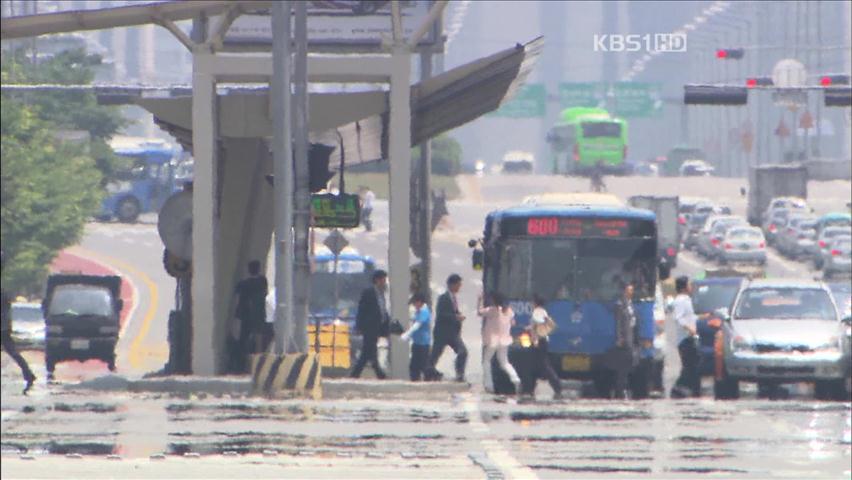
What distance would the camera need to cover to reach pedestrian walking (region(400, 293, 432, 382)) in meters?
29.3

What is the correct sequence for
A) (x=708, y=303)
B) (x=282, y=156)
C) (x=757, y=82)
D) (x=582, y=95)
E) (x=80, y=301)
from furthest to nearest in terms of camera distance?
(x=582, y=95)
(x=757, y=82)
(x=80, y=301)
(x=708, y=303)
(x=282, y=156)

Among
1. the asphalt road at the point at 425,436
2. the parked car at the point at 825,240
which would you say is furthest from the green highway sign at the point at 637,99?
the asphalt road at the point at 425,436

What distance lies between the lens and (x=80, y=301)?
45531mm

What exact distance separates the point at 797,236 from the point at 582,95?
43.1m

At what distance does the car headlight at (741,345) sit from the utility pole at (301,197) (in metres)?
5.71

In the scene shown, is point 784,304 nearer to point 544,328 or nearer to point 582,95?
point 544,328

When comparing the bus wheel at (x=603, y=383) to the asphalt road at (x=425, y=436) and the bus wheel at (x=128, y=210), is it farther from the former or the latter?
the bus wheel at (x=128, y=210)

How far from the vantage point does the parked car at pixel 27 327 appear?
164ft

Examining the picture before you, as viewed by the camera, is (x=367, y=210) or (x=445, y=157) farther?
(x=445, y=157)

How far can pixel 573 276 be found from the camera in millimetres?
30188

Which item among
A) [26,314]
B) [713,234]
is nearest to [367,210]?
[713,234]

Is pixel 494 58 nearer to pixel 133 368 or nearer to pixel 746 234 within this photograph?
pixel 133 368

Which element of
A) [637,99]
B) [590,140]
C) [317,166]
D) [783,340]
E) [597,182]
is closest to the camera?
[317,166]

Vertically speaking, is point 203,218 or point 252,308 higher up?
point 203,218
